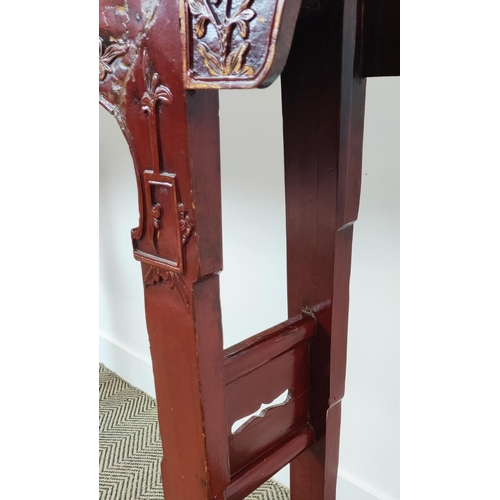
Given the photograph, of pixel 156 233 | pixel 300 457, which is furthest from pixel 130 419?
pixel 156 233

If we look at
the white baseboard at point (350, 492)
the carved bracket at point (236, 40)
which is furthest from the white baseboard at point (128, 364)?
the carved bracket at point (236, 40)

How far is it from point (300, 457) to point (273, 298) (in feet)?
1.87

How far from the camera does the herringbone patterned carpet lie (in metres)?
1.52

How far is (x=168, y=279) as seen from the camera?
558 millimetres

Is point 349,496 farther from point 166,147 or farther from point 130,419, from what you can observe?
point 166,147

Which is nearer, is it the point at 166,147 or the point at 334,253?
the point at 166,147

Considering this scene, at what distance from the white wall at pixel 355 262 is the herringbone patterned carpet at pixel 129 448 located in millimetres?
363

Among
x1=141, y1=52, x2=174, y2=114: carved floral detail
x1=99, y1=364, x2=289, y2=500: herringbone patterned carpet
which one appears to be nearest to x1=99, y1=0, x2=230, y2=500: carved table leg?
x1=141, y1=52, x2=174, y2=114: carved floral detail

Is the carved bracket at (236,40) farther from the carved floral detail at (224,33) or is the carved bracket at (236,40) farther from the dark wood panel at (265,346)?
the dark wood panel at (265,346)

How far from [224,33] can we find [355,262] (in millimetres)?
814

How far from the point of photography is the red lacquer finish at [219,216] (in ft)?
1.50

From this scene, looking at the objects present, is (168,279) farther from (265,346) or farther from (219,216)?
(265,346)

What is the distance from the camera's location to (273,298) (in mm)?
1385

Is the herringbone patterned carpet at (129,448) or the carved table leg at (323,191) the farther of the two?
the herringbone patterned carpet at (129,448)
